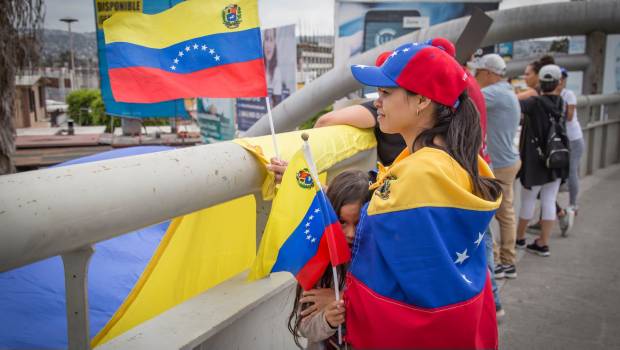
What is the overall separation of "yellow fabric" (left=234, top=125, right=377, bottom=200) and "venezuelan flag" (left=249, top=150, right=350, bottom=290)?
36 centimetres

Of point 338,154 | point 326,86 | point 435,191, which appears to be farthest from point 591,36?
point 435,191

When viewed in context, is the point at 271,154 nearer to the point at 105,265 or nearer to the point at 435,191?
the point at 435,191

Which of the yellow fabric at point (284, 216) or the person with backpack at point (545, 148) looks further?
the person with backpack at point (545, 148)

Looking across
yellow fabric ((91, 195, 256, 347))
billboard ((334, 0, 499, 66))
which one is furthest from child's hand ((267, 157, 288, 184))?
billboard ((334, 0, 499, 66))

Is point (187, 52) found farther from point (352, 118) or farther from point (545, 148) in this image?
point (545, 148)

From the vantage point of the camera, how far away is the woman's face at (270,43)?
10.7 m

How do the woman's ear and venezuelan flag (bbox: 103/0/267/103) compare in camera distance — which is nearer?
the woman's ear

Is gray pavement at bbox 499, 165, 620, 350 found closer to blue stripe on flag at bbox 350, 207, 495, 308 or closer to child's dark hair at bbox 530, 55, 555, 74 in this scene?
child's dark hair at bbox 530, 55, 555, 74

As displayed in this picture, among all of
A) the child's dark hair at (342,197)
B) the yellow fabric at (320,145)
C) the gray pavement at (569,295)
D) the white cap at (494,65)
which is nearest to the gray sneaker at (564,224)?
the gray pavement at (569,295)

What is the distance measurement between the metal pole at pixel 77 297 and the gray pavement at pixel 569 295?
107 inches

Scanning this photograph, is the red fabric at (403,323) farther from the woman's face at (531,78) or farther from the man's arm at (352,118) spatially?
the woman's face at (531,78)

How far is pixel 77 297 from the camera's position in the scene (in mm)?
1358

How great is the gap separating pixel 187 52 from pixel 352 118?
1.07 meters

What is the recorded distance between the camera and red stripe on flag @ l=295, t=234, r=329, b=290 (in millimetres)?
1627
